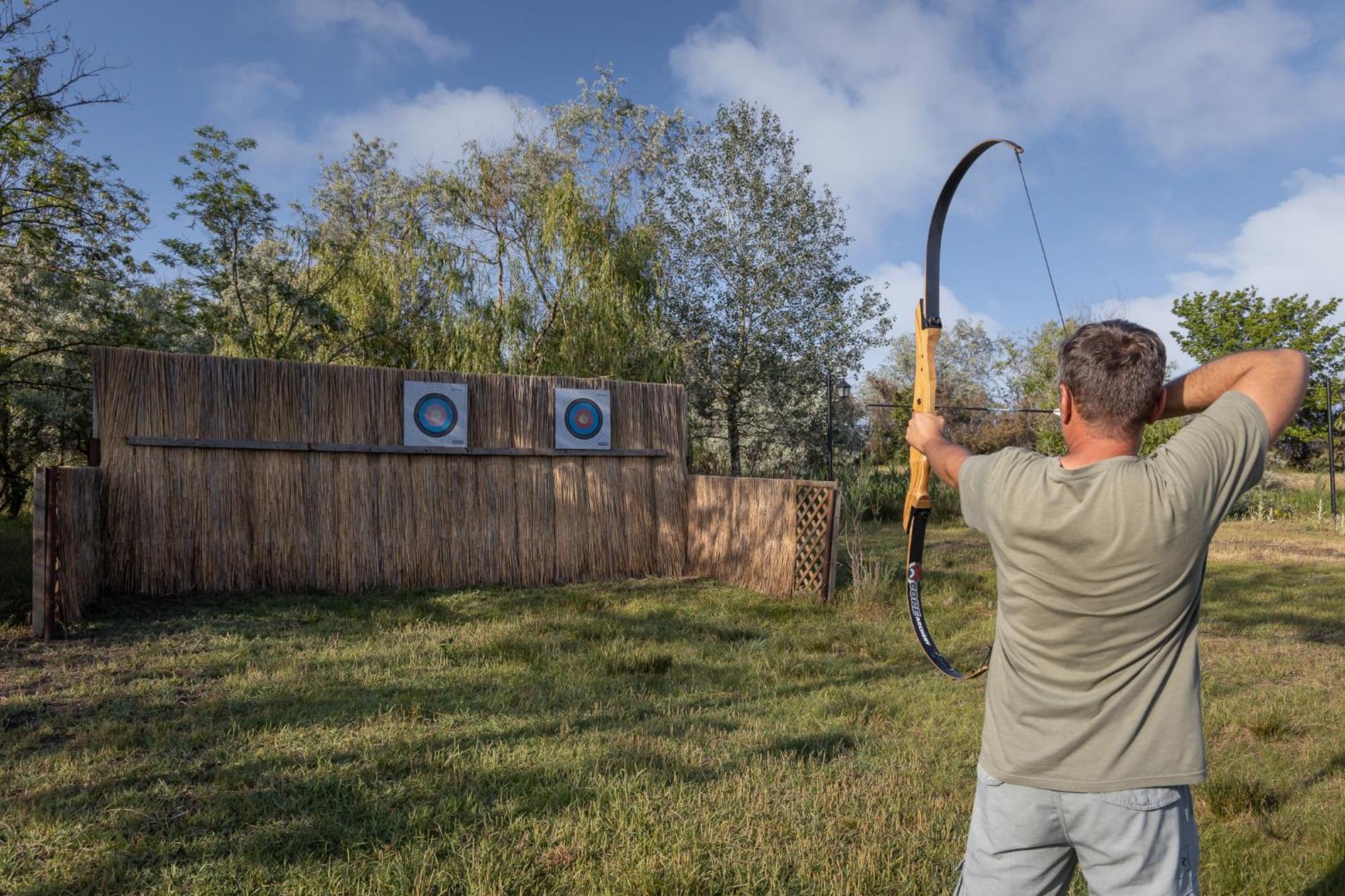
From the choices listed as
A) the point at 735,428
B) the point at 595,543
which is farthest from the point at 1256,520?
the point at 595,543

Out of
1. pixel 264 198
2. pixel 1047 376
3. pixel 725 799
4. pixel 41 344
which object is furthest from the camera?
pixel 1047 376

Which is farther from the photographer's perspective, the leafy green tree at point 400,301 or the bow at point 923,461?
the leafy green tree at point 400,301

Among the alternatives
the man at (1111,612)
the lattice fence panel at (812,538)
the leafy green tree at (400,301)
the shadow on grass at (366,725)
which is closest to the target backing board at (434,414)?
the shadow on grass at (366,725)

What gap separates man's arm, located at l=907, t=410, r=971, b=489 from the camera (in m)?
1.78

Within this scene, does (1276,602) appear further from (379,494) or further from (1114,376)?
(379,494)

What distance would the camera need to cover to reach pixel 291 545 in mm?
7148

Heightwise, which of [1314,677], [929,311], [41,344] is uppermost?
[41,344]

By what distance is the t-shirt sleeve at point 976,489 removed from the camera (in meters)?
1.61

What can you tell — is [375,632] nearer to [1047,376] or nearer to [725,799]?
[725,799]

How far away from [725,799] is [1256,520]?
51.7 ft

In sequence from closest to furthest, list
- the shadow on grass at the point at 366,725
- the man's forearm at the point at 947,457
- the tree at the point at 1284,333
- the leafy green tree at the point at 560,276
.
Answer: the man's forearm at the point at 947,457, the shadow on grass at the point at 366,725, the leafy green tree at the point at 560,276, the tree at the point at 1284,333

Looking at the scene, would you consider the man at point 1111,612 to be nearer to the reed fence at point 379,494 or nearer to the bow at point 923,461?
the bow at point 923,461

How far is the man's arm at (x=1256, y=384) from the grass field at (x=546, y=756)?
1750 mm

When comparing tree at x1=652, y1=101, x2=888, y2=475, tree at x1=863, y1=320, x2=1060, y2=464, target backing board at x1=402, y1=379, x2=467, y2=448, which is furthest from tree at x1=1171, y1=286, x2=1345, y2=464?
target backing board at x1=402, y1=379, x2=467, y2=448
